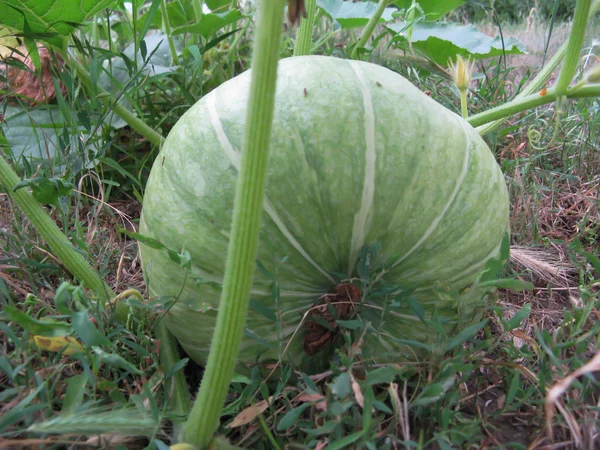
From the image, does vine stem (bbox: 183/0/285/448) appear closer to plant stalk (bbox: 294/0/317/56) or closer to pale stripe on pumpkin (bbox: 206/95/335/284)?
pale stripe on pumpkin (bbox: 206/95/335/284)

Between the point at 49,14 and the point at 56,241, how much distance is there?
0.60m

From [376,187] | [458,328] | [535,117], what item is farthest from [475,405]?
[535,117]

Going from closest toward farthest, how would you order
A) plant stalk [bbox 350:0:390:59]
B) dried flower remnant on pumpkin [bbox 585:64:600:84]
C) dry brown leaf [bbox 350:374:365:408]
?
dry brown leaf [bbox 350:374:365:408]
dried flower remnant on pumpkin [bbox 585:64:600:84]
plant stalk [bbox 350:0:390:59]

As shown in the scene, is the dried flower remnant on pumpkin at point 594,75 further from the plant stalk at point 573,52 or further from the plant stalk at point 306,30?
the plant stalk at point 306,30

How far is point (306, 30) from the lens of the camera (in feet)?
4.87

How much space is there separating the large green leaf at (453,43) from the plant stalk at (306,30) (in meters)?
0.60

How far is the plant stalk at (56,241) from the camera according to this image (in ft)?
3.77

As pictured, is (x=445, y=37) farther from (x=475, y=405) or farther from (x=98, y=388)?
(x=98, y=388)

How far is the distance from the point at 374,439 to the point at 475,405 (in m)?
0.22

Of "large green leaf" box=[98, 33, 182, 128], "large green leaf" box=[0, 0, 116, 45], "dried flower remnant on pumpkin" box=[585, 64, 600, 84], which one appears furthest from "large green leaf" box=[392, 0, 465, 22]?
"large green leaf" box=[0, 0, 116, 45]

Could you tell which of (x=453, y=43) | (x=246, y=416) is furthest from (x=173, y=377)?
(x=453, y=43)

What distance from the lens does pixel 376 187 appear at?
3.20ft

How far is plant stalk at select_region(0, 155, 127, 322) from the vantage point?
115 cm

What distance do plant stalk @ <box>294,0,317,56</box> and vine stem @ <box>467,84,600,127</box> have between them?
1.63 feet
